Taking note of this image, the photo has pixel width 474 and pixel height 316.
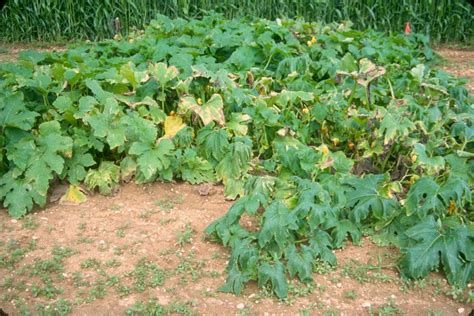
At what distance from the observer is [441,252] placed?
383 cm

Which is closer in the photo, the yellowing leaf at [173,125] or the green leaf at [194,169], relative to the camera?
the green leaf at [194,169]

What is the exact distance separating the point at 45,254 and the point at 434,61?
620 cm

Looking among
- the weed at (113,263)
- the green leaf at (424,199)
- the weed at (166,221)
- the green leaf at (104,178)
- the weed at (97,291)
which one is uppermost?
the green leaf at (424,199)

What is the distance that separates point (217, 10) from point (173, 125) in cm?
601

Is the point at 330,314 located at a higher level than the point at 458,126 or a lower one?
lower

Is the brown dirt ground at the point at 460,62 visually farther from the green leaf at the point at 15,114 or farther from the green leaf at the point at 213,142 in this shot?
the green leaf at the point at 15,114

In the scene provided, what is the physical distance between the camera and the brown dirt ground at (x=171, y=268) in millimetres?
3689

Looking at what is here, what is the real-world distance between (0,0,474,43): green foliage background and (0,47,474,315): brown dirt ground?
5964 mm

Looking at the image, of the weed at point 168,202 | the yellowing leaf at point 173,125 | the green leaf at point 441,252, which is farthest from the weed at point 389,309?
the yellowing leaf at point 173,125

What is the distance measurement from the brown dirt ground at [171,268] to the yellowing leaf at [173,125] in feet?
1.59

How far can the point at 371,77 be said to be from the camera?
5051 millimetres

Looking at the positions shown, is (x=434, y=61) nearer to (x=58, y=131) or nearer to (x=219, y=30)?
(x=219, y=30)

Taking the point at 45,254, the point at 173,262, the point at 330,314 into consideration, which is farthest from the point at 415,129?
the point at 45,254

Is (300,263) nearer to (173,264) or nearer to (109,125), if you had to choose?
(173,264)
